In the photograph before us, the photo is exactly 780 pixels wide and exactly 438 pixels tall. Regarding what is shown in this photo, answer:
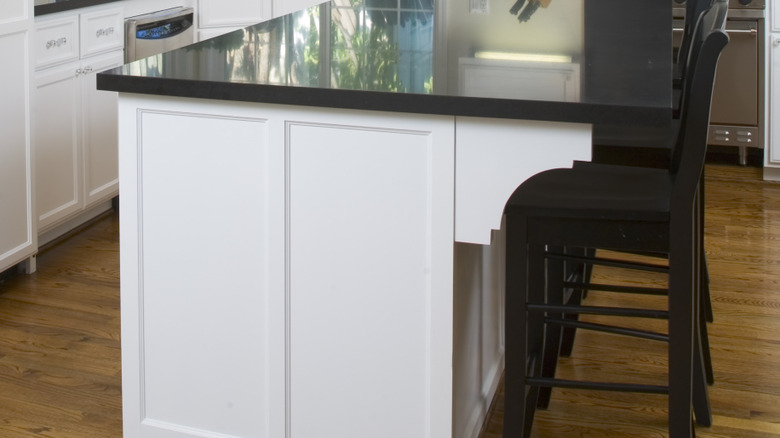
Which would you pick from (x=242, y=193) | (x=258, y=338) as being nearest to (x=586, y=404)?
(x=258, y=338)

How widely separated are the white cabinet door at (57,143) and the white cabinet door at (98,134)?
0.20 ft

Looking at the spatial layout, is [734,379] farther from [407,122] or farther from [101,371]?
[101,371]

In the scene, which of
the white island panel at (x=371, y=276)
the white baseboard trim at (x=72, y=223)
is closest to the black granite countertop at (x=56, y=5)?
the white baseboard trim at (x=72, y=223)

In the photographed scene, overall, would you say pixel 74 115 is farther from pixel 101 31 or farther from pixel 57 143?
pixel 101 31

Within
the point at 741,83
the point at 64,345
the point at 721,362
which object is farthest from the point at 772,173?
the point at 64,345

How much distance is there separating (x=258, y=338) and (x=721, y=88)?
11.8 feet

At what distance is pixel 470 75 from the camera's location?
208cm

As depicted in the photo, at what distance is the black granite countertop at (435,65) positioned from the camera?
1913 millimetres

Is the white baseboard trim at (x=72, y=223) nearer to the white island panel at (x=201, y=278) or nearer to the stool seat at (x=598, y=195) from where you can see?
the white island panel at (x=201, y=278)

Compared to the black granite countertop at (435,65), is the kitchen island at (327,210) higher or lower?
lower

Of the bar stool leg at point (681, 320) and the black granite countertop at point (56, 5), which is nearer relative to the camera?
the bar stool leg at point (681, 320)

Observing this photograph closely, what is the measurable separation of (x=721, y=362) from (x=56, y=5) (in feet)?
8.51

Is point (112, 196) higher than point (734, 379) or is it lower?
higher

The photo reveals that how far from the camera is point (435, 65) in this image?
2.19 m
